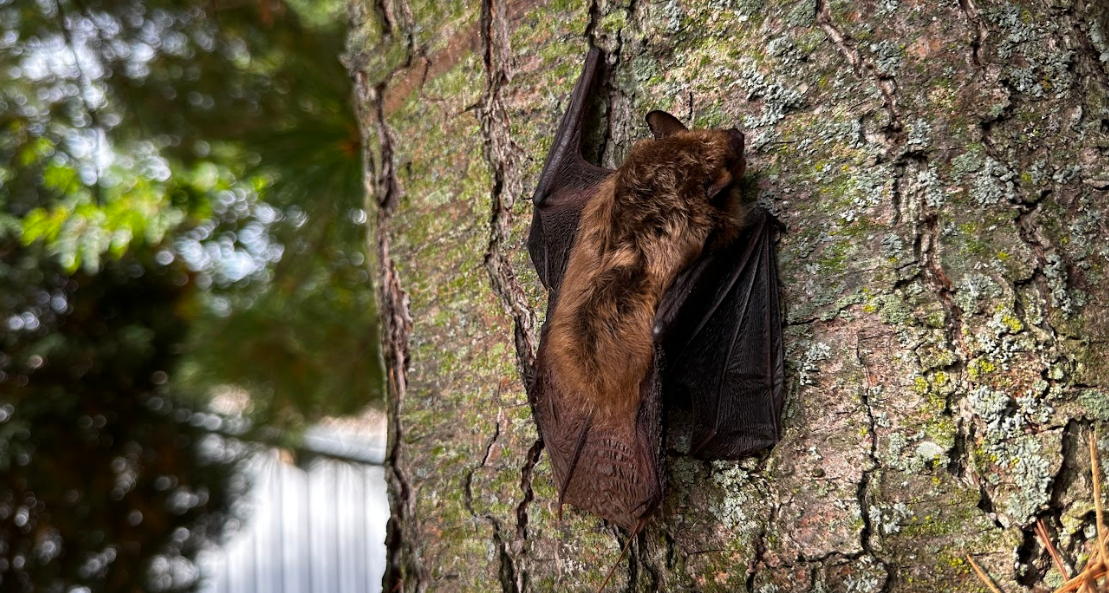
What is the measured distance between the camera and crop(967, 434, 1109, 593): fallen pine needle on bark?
1302 mm

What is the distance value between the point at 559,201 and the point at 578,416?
0.56 metres

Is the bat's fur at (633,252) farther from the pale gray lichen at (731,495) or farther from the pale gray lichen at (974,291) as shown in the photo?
the pale gray lichen at (974,291)

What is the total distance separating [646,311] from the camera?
190 cm

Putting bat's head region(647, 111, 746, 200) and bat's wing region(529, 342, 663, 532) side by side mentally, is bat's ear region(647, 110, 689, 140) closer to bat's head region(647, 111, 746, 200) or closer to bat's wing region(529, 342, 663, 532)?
bat's head region(647, 111, 746, 200)

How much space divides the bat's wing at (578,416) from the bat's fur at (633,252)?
0.03 metres

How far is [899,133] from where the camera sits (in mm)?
1650

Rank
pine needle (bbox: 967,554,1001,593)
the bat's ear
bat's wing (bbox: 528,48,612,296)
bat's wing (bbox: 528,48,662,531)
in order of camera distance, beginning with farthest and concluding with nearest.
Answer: bat's wing (bbox: 528,48,612,296) < the bat's ear < bat's wing (bbox: 528,48,662,531) < pine needle (bbox: 967,554,1001,593)

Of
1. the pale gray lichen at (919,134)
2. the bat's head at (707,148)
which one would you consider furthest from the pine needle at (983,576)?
the bat's head at (707,148)

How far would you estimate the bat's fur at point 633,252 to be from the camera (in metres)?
1.83

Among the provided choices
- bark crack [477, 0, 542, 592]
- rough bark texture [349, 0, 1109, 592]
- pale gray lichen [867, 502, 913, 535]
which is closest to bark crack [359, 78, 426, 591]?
rough bark texture [349, 0, 1109, 592]

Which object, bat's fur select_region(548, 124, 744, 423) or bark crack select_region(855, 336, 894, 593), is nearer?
bark crack select_region(855, 336, 894, 593)

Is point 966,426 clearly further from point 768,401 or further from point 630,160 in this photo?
point 630,160

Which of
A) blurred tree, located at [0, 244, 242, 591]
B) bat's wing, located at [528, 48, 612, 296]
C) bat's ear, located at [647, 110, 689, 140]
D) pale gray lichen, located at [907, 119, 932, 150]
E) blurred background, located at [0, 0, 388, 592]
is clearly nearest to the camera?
pale gray lichen, located at [907, 119, 932, 150]

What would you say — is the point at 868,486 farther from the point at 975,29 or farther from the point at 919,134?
the point at 975,29
